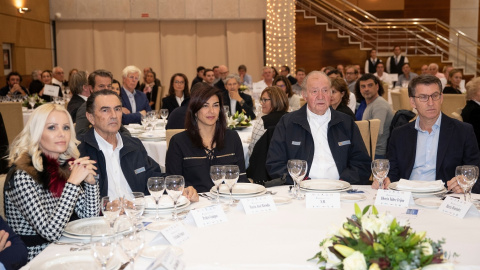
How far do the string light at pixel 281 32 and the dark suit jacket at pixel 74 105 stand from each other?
818cm

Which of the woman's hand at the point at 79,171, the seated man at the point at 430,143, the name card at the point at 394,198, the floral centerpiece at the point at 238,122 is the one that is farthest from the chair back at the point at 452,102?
the woman's hand at the point at 79,171

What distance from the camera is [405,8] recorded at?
53.9 ft

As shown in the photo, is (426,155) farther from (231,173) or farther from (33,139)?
(33,139)

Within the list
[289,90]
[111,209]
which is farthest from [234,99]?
[111,209]

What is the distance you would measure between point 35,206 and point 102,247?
85 centimetres

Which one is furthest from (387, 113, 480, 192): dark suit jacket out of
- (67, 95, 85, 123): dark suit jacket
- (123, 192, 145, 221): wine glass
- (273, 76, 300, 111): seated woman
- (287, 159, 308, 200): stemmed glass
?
(273, 76, 300, 111): seated woman

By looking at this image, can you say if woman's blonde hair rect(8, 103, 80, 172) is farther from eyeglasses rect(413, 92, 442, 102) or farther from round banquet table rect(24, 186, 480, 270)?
eyeglasses rect(413, 92, 442, 102)

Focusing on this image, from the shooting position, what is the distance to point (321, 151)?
11.8ft

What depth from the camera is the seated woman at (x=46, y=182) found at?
235 cm

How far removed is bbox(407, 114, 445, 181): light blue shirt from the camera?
3.43 metres

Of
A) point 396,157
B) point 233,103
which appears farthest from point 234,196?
point 233,103

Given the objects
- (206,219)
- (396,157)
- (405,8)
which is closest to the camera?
(206,219)

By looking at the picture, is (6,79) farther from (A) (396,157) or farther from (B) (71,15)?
(A) (396,157)

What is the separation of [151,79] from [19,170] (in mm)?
9485
